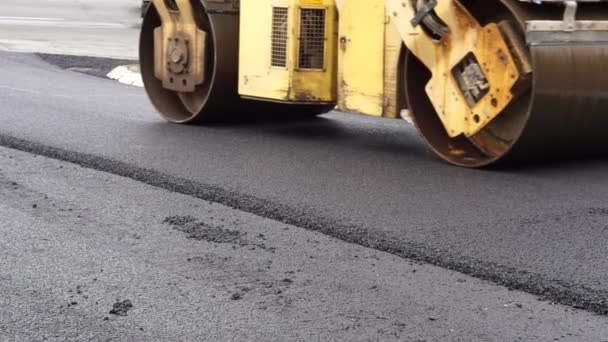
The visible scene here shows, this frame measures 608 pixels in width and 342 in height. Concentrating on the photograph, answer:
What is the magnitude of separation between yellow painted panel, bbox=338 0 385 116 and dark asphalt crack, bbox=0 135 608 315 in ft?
5.70

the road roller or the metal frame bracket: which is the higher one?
the metal frame bracket

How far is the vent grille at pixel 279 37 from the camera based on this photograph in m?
8.48

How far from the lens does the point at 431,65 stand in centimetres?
756

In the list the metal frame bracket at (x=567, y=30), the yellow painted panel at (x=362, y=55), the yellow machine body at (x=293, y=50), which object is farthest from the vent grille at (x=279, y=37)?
the metal frame bracket at (x=567, y=30)

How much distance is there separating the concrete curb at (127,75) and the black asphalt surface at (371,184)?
10.2 feet

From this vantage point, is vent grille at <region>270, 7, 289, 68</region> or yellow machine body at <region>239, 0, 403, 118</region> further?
vent grille at <region>270, 7, 289, 68</region>

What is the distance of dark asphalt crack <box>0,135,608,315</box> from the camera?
458 centimetres

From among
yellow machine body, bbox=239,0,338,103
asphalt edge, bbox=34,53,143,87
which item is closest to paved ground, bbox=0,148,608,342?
yellow machine body, bbox=239,0,338,103

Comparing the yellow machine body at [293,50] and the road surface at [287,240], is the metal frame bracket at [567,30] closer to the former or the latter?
the road surface at [287,240]

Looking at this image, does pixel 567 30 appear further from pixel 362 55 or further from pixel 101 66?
pixel 101 66

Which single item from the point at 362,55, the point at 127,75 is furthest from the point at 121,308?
the point at 127,75

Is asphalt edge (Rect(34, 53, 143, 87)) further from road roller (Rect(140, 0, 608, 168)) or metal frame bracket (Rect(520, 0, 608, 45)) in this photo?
metal frame bracket (Rect(520, 0, 608, 45))

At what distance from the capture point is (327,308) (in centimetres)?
440

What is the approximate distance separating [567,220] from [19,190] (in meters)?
3.18
